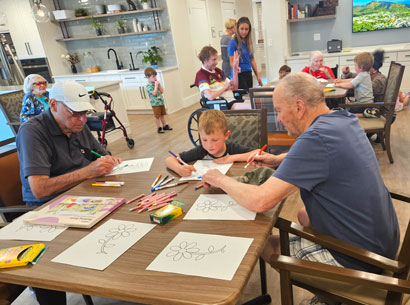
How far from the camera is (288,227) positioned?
1274 millimetres

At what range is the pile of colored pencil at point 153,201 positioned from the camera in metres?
1.29

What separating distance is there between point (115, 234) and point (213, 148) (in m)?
0.77

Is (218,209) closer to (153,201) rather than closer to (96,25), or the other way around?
(153,201)

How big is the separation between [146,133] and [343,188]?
4646 mm

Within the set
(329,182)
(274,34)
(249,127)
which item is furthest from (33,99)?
(274,34)

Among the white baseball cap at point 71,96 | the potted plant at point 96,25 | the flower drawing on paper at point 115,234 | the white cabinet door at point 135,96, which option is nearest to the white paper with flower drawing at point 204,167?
the flower drawing on paper at point 115,234

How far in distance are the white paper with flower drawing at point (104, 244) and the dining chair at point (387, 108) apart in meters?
2.69

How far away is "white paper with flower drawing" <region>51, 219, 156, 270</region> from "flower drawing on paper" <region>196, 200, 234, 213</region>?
Result: 0.21 m

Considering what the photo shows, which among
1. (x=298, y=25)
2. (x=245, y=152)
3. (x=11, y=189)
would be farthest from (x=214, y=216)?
(x=298, y=25)

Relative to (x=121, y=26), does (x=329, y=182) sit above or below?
below

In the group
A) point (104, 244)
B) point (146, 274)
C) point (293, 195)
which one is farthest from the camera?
point (293, 195)

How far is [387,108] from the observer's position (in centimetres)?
314

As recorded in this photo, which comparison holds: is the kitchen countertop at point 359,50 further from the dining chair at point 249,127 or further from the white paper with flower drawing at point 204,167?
the white paper with flower drawing at point 204,167

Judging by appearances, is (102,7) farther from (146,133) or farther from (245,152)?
(245,152)
